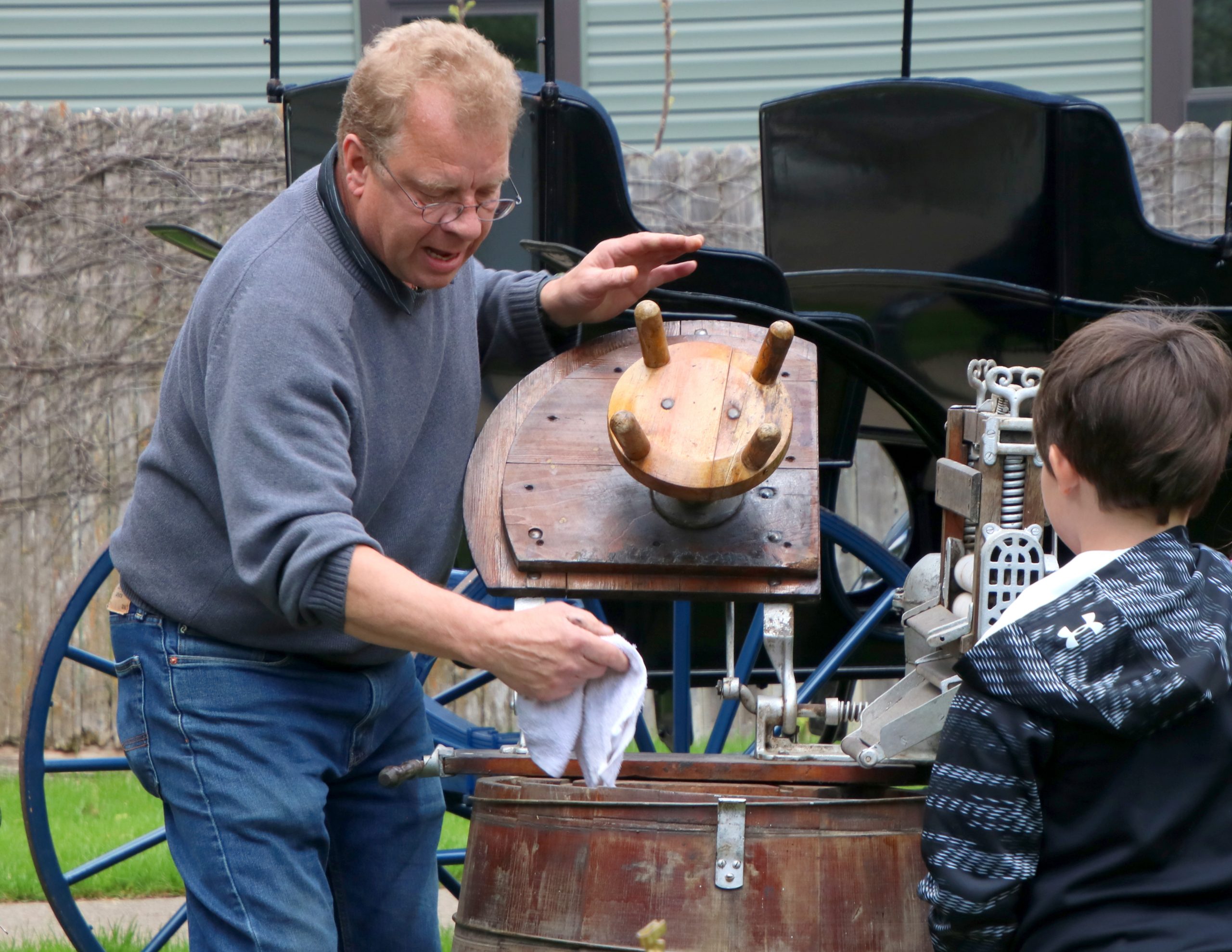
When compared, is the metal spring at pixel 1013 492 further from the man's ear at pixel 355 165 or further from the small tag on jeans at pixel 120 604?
the small tag on jeans at pixel 120 604

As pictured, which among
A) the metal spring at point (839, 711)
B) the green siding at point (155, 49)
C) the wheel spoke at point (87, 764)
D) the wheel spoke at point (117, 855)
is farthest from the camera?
the green siding at point (155, 49)

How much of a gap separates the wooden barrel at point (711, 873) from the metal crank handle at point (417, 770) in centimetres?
19

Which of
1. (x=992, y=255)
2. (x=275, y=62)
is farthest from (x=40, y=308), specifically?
(x=992, y=255)

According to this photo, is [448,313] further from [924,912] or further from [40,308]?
[40,308]

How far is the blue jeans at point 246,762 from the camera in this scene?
1868mm

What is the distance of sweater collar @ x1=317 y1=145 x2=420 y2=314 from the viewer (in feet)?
6.27

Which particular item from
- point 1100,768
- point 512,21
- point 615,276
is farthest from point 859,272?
point 512,21

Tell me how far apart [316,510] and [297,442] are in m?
0.10

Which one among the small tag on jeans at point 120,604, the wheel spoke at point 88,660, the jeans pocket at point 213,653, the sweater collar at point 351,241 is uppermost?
the sweater collar at point 351,241

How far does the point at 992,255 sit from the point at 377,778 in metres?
2.17

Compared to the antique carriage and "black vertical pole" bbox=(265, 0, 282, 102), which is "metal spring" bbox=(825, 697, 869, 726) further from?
"black vertical pole" bbox=(265, 0, 282, 102)

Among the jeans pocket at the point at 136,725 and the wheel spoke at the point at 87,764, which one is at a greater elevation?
the jeans pocket at the point at 136,725

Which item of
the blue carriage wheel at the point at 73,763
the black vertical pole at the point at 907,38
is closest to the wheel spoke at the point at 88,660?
the blue carriage wheel at the point at 73,763

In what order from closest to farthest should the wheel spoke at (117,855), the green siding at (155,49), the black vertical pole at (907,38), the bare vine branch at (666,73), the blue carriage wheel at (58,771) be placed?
the blue carriage wheel at (58,771) < the wheel spoke at (117,855) < the black vertical pole at (907,38) < the bare vine branch at (666,73) < the green siding at (155,49)
